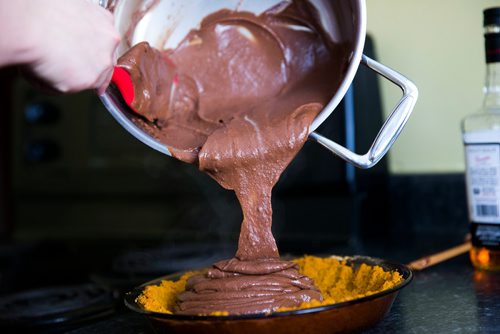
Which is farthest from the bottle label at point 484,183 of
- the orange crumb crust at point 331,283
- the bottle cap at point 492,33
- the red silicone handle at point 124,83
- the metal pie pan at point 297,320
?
Answer: the red silicone handle at point 124,83

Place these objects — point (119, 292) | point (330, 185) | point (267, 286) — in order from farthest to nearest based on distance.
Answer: point (330, 185)
point (119, 292)
point (267, 286)

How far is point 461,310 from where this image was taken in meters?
0.94

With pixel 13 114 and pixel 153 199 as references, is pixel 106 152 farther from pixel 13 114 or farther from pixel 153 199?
pixel 13 114

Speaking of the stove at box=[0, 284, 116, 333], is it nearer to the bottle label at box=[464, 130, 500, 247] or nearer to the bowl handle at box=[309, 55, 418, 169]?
the bowl handle at box=[309, 55, 418, 169]

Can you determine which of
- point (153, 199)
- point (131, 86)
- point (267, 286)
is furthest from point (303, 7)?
point (153, 199)

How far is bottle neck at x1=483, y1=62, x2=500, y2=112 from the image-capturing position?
1.22 meters

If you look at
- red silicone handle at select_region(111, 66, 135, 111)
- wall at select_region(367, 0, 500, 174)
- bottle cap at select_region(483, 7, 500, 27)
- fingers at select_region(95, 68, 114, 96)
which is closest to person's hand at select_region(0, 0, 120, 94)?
fingers at select_region(95, 68, 114, 96)

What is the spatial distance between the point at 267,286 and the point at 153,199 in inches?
49.6

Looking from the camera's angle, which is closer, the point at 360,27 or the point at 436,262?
the point at 360,27

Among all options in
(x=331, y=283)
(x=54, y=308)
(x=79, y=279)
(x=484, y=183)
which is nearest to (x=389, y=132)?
(x=331, y=283)

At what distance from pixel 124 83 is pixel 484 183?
650 millimetres

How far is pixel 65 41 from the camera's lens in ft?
2.52

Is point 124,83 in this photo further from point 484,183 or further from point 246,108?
point 484,183

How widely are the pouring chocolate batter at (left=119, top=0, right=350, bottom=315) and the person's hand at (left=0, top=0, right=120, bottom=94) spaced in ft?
0.64
